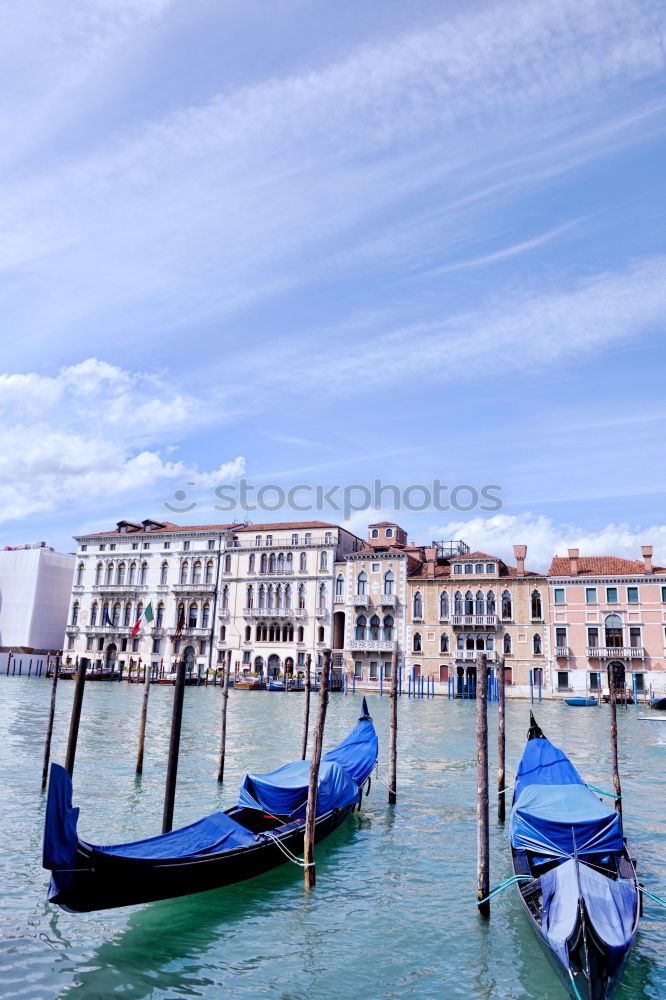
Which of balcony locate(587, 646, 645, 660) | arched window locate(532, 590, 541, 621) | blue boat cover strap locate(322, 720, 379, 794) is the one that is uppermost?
arched window locate(532, 590, 541, 621)

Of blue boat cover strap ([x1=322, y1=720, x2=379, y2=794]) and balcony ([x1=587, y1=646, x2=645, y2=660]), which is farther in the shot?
balcony ([x1=587, y1=646, x2=645, y2=660])

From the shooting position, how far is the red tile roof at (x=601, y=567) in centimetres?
4134

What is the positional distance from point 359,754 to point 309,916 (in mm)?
5363

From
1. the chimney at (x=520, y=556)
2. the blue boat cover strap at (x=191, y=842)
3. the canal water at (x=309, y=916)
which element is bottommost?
Result: the canal water at (x=309, y=916)

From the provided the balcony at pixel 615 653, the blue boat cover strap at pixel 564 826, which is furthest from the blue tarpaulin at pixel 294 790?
the balcony at pixel 615 653

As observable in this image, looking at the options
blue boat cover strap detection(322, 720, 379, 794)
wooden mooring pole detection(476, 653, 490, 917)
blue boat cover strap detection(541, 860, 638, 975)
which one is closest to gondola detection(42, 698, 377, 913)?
blue boat cover strap detection(322, 720, 379, 794)

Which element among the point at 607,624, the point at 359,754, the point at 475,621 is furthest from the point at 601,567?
the point at 359,754

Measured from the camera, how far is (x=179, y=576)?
5303cm

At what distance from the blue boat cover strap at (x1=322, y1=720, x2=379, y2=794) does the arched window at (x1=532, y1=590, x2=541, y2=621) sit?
31.6 meters

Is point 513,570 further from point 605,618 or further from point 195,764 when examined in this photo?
point 195,764

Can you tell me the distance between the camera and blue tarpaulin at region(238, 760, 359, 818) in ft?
30.2

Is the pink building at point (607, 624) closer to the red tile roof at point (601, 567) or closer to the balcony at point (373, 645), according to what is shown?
the red tile roof at point (601, 567)

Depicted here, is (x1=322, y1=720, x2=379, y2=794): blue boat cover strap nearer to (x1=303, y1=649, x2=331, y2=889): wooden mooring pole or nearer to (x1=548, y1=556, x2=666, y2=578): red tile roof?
(x1=303, y1=649, x2=331, y2=889): wooden mooring pole

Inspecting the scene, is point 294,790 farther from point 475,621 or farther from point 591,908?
point 475,621
